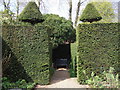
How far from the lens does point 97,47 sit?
194 inches

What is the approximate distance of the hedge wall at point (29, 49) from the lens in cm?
489

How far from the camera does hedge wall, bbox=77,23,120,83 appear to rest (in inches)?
193

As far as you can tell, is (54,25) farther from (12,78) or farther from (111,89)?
(111,89)

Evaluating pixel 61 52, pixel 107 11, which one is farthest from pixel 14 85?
pixel 107 11

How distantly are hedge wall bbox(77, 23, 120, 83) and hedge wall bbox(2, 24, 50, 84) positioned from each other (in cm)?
151

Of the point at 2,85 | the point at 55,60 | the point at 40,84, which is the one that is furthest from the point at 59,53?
the point at 2,85

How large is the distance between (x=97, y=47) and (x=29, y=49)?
114 inches

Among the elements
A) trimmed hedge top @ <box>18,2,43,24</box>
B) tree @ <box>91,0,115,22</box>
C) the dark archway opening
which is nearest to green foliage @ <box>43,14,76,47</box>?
the dark archway opening

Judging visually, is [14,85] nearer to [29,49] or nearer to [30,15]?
[29,49]

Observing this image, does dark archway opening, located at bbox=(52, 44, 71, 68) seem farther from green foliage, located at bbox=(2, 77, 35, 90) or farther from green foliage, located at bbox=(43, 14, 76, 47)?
green foliage, located at bbox=(2, 77, 35, 90)

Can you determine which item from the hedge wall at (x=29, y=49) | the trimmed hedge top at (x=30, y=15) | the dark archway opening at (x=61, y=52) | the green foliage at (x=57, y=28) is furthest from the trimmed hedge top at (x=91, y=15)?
the dark archway opening at (x=61, y=52)

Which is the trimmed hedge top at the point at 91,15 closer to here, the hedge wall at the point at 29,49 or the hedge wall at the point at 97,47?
the hedge wall at the point at 97,47

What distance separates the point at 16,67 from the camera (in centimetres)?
498

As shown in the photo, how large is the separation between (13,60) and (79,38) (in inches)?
118
